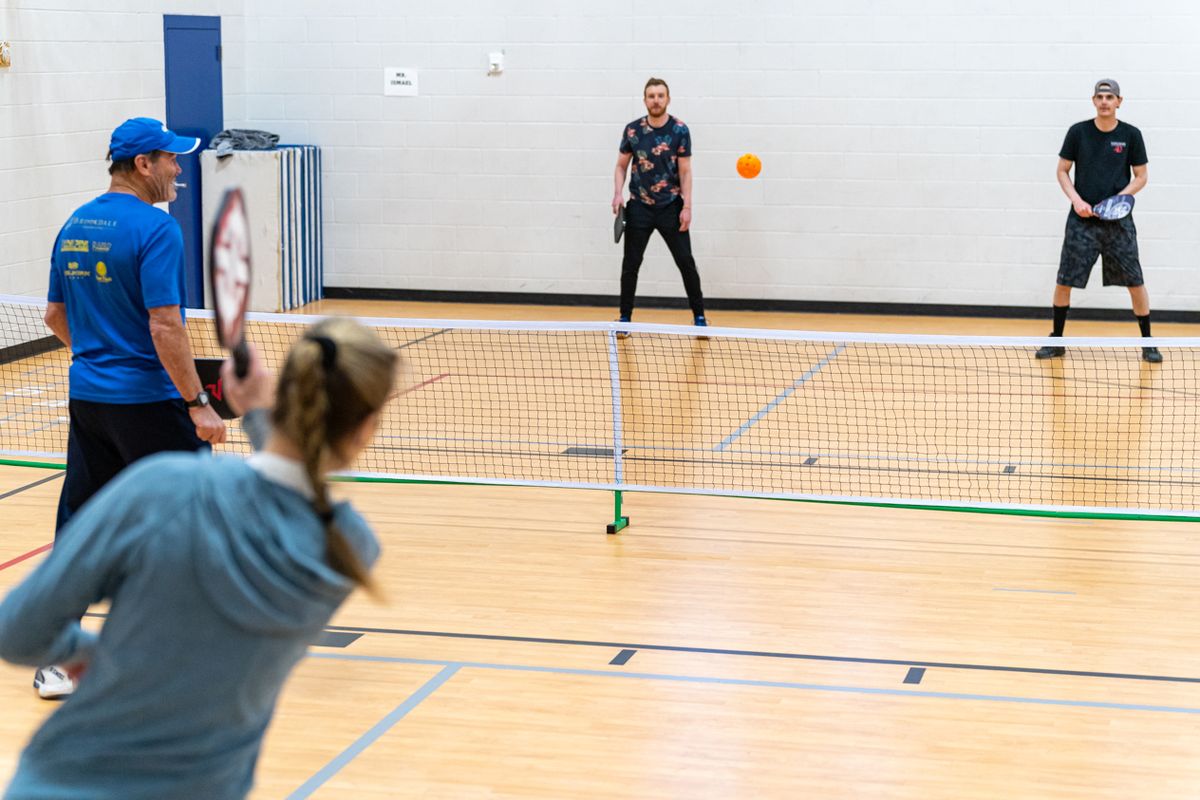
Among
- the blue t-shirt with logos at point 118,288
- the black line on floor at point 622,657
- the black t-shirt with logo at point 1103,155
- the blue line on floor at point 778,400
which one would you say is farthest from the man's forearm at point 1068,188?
the blue t-shirt with logos at point 118,288

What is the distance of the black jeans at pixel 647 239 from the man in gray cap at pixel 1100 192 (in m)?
3.00

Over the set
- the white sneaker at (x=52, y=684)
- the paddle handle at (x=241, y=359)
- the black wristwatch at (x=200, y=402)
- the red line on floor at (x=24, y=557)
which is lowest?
the red line on floor at (x=24, y=557)

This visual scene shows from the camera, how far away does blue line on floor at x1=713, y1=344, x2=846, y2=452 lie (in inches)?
356

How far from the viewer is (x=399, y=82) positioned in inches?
578

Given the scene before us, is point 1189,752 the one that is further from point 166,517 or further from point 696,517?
point 166,517

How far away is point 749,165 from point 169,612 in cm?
1244

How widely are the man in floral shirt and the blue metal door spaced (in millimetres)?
4187

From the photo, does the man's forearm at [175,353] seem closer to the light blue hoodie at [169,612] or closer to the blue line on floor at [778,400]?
the light blue hoodie at [169,612]

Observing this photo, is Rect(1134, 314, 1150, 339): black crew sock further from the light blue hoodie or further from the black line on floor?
the light blue hoodie

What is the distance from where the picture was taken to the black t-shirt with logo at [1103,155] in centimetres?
1127

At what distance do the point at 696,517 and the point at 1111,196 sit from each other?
5.53 metres

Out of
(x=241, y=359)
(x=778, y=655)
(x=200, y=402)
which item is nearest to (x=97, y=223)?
(x=200, y=402)

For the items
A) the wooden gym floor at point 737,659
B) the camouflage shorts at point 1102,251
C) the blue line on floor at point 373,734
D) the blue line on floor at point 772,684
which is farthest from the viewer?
the camouflage shorts at point 1102,251

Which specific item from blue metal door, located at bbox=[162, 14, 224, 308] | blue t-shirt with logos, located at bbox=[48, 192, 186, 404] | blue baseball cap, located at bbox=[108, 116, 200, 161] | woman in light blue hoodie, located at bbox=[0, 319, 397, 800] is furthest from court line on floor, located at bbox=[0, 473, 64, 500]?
woman in light blue hoodie, located at bbox=[0, 319, 397, 800]
